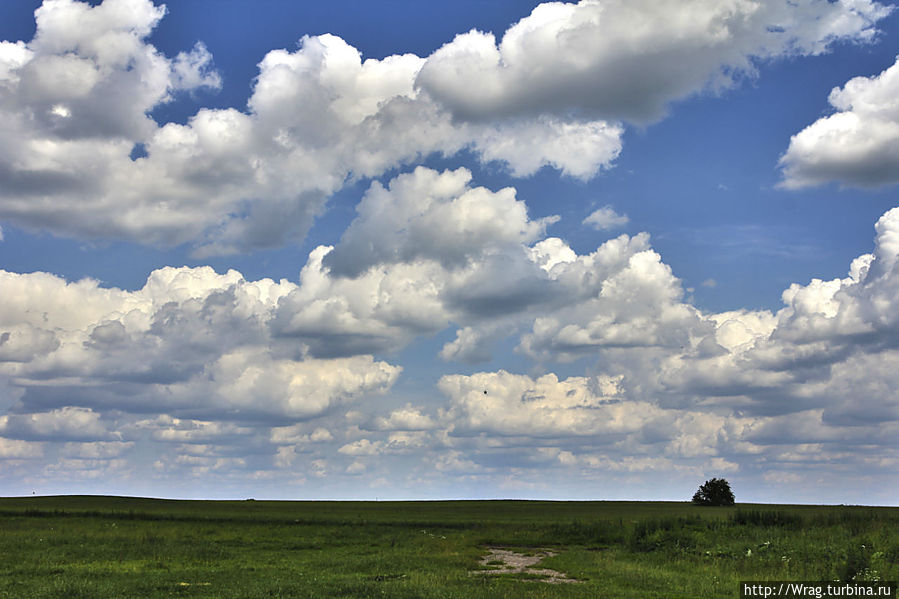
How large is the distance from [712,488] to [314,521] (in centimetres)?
8653

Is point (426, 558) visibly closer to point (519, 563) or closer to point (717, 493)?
point (519, 563)

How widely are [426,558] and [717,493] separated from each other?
107 meters

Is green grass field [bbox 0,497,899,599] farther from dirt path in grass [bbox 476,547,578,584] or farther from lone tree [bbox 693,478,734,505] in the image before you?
lone tree [bbox 693,478,734,505]

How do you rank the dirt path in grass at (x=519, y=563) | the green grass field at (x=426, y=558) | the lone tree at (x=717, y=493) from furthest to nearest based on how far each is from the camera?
the lone tree at (x=717, y=493)
the dirt path in grass at (x=519, y=563)
the green grass field at (x=426, y=558)

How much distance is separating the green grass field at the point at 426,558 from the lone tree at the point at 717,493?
74.8 meters

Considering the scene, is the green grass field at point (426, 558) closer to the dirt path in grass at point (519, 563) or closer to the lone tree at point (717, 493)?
the dirt path in grass at point (519, 563)

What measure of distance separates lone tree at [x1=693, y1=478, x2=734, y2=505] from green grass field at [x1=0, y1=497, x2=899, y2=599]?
74.8m

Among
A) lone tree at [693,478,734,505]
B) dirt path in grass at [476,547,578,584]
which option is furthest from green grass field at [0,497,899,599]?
lone tree at [693,478,734,505]

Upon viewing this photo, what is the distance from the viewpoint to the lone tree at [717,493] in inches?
5394

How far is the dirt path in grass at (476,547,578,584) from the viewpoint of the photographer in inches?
1548

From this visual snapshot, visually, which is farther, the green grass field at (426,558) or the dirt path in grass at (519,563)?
the dirt path in grass at (519,563)

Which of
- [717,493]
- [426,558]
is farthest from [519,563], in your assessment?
[717,493]

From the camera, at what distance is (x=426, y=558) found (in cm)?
4734

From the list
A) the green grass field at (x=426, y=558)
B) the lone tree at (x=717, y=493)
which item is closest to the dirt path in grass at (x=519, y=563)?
the green grass field at (x=426, y=558)
